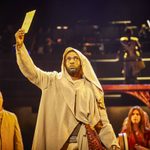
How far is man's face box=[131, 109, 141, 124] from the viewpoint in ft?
19.0

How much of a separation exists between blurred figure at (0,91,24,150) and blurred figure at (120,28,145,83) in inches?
170

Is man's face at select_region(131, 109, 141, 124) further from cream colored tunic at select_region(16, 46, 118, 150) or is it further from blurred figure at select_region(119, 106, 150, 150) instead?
cream colored tunic at select_region(16, 46, 118, 150)

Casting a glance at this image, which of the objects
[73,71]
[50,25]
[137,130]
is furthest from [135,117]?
[50,25]

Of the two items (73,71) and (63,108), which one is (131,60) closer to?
(73,71)

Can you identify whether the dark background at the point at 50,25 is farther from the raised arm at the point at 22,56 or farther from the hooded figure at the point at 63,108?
the raised arm at the point at 22,56

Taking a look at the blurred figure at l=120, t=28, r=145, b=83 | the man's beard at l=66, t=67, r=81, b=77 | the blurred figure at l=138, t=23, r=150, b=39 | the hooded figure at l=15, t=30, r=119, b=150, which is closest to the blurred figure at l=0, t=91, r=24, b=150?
the hooded figure at l=15, t=30, r=119, b=150

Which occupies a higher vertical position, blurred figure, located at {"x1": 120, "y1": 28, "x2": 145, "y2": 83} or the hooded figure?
blurred figure, located at {"x1": 120, "y1": 28, "x2": 145, "y2": 83}

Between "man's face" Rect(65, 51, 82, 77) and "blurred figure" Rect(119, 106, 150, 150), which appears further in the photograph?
"blurred figure" Rect(119, 106, 150, 150)

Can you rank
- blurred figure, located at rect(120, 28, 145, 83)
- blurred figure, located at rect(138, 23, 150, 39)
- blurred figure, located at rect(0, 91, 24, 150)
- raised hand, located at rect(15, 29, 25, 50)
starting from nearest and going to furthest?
raised hand, located at rect(15, 29, 25, 50) < blurred figure, located at rect(0, 91, 24, 150) < blurred figure, located at rect(120, 28, 145, 83) < blurred figure, located at rect(138, 23, 150, 39)

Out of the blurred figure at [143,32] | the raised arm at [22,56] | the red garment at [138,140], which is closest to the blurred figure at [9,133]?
the raised arm at [22,56]

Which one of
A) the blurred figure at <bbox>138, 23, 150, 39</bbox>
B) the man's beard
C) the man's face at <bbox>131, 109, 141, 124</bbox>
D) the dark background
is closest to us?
the man's beard

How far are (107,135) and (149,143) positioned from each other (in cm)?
215

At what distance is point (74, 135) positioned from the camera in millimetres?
3713

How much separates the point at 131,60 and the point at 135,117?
2.73m
